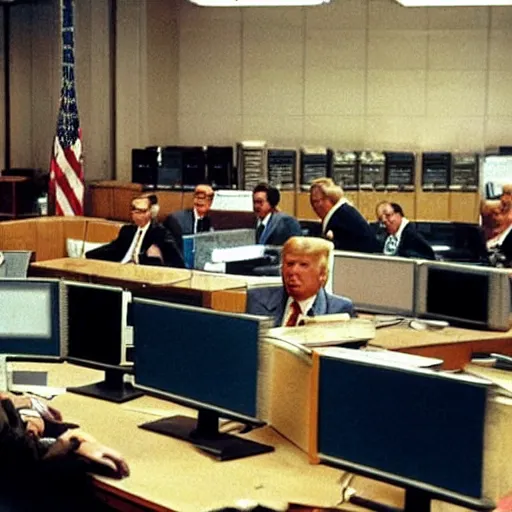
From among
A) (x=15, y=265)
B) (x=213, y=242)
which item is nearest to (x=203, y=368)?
(x=15, y=265)

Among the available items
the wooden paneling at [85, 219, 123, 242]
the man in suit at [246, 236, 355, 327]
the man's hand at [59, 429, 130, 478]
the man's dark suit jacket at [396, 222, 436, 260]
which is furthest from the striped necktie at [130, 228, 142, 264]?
the man's hand at [59, 429, 130, 478]

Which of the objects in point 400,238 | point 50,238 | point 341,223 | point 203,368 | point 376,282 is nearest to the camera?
point 203,368

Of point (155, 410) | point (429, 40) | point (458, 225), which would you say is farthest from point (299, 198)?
point (155, 410)

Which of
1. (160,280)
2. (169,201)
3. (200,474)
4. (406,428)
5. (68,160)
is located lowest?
(200,474)

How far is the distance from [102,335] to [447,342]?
173 centimetres

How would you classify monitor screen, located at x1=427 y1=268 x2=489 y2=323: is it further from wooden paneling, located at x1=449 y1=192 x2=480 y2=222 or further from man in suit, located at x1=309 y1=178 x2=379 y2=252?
wooden paneling, located at x1=449 y1=192 x2=480 y2=222

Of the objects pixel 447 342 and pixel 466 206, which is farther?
pixel 466 206

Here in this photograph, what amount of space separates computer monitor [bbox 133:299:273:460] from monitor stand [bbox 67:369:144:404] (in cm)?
32

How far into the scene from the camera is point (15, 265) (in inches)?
214

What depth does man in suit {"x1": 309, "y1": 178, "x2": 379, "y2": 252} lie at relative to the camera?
23.2ft

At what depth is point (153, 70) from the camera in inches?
408

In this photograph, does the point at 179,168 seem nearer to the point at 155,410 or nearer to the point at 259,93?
the point at 259,93

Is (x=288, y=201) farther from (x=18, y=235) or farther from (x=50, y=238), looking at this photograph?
(x=18, y=235)

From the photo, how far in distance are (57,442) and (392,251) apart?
445 cm
